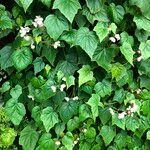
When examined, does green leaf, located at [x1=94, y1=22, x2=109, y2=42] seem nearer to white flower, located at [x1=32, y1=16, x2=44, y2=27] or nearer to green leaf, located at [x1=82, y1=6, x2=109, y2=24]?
green leaf, located at [x1=82, y1=6, x2=109, y2=24]

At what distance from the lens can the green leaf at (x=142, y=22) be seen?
2.25 meters

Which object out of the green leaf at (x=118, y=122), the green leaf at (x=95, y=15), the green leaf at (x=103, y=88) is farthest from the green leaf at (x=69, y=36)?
the green leaf at (x=118, y=122)

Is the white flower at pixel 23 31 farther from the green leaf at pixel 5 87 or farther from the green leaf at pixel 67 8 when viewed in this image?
the green leaf at pixel 5 87

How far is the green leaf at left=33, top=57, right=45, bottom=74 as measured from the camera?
7.48 feet

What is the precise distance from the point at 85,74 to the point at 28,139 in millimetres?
548

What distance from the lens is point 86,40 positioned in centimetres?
219

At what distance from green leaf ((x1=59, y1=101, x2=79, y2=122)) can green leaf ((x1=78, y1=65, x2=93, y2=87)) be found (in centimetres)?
17

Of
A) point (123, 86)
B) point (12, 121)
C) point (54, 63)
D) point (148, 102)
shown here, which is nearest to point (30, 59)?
point (54, 63)

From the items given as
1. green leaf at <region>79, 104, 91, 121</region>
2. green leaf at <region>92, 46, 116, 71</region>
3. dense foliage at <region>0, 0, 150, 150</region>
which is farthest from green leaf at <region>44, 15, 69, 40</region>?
green leaf at <region>79, 104, 91, 121</region>

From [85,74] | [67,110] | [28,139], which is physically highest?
[85,74]

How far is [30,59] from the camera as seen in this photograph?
2.26 metres

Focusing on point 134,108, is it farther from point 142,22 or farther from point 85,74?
point 142,22

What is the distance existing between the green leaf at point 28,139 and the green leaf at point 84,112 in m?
0.31

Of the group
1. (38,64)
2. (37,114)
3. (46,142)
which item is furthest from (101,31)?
(46,142)
